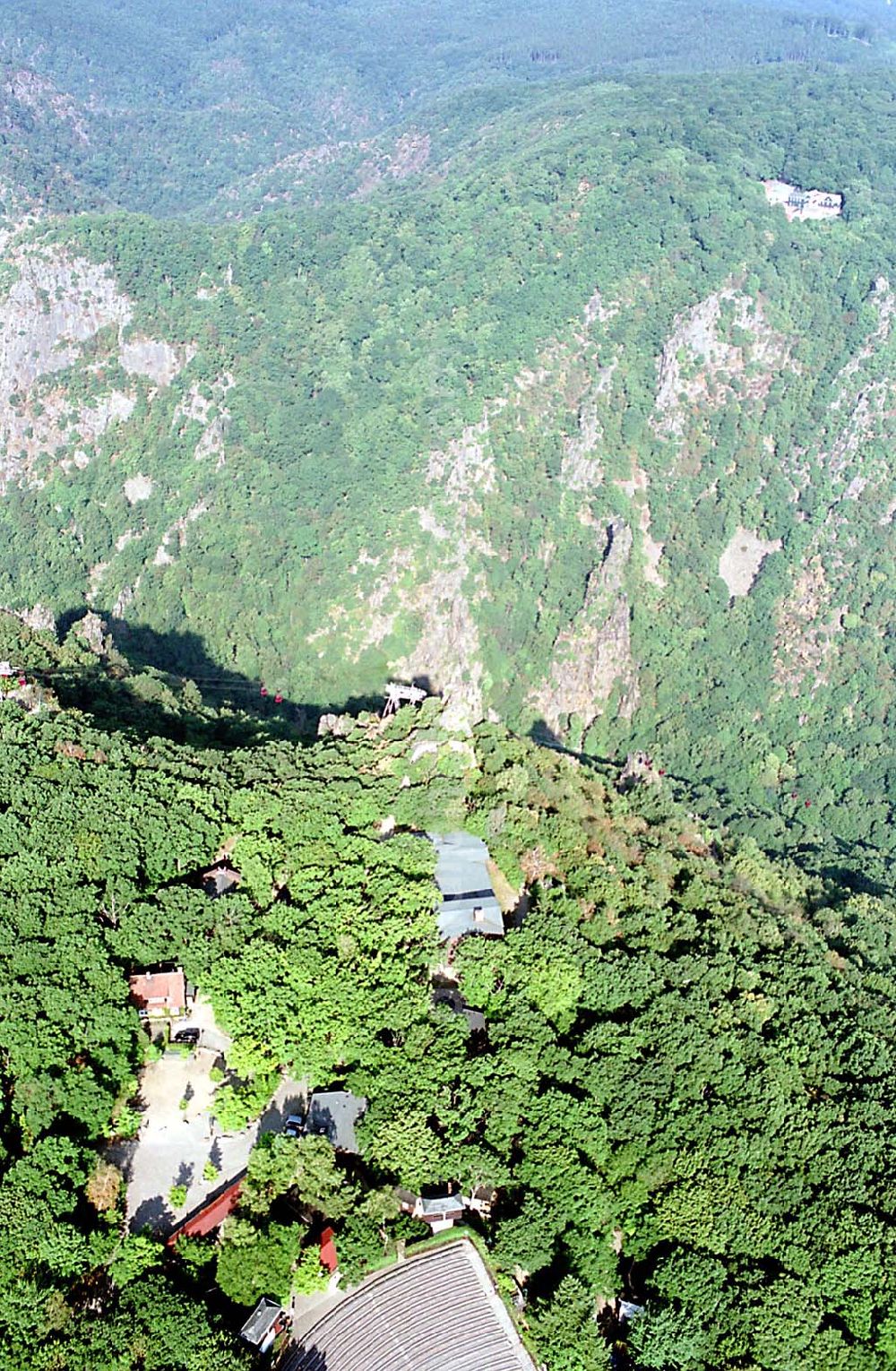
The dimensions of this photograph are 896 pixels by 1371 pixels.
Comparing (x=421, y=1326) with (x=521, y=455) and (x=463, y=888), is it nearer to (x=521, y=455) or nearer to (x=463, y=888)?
(x=463, y=888)

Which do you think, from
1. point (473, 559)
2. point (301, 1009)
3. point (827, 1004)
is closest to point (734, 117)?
point (473, 559)

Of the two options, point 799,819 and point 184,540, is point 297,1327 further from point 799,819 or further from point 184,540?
point 184,540

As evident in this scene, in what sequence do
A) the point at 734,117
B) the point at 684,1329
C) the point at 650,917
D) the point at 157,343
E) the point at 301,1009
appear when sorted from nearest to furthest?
1. the point at 684,1329
2. the point at 301,1009
3. the point at 650,917
4. the point at 157,343
5. the point at 734,117

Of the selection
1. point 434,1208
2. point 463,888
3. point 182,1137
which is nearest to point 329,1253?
point 434,1208

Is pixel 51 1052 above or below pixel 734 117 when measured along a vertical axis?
below

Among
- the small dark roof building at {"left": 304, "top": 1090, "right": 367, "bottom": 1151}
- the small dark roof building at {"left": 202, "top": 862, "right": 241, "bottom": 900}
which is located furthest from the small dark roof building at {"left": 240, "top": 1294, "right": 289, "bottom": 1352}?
the small dark roof building at {"left": 202, "top": 862, "right": 241, "bottom": 900}
